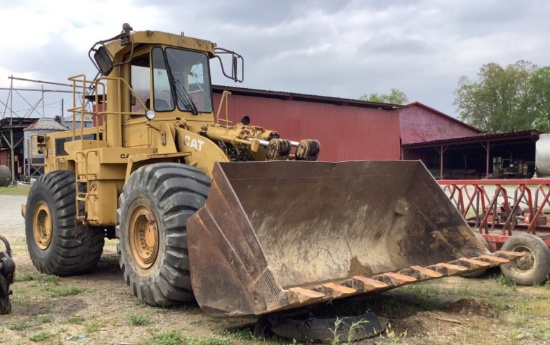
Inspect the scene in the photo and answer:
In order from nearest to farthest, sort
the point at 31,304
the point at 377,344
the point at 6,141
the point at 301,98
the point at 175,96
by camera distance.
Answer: the point at 377,344 → the point at 31,304 → the point at 175,96 → the point at 301,98 → the point at 6,141

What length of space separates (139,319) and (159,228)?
86 cm

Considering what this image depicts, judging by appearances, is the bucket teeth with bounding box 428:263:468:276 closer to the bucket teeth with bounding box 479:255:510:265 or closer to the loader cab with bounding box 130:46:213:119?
the bucket teeth with bounding box 479:255:510:265

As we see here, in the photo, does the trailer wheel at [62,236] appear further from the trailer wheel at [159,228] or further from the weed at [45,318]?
the weed at [45,318]

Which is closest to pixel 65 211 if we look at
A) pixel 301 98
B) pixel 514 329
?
pixel 514 329

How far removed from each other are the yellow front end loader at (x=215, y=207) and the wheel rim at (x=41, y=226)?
0.05m

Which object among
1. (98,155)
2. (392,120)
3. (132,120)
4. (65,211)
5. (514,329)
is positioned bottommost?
(514,329)

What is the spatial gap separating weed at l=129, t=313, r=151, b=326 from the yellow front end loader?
274 mm

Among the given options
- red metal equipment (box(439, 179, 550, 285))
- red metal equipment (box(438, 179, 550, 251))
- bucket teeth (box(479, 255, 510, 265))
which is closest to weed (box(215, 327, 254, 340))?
bucket teeth (box(479, 255, 510, 265))

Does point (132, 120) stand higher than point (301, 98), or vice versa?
point (301, 98)

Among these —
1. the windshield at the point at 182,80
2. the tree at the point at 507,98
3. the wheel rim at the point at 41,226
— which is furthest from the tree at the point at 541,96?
the wheel rim at the point at 41,226

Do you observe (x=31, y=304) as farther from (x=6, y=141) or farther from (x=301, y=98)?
(x=6, y=141)

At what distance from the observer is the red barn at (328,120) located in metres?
22.3

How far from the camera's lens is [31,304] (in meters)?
6.17

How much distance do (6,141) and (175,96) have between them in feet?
115
